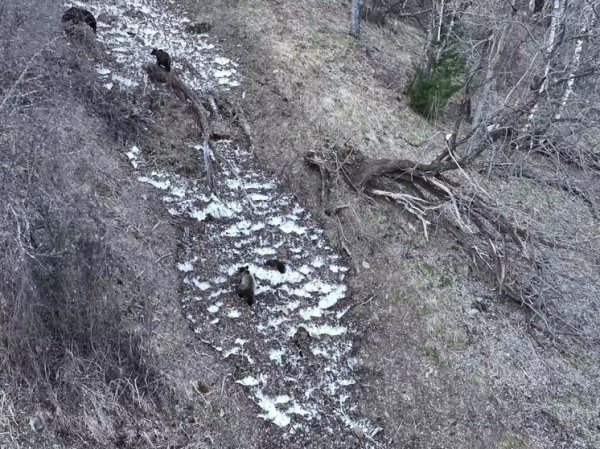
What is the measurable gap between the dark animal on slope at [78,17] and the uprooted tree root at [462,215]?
3779 millimetres

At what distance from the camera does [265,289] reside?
5.79 metres

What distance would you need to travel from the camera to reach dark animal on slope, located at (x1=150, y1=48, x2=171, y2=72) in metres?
7.33

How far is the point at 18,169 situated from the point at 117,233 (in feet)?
3.75

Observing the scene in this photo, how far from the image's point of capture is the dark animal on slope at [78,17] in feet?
23.6

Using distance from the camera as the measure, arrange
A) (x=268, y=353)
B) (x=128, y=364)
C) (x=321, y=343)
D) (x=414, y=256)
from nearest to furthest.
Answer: (x=128, y=364)
(x=268, y=353)
(x=321, y=343)
(x=414, y=256)

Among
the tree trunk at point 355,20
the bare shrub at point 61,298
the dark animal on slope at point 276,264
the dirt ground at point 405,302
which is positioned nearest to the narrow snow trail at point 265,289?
the dark animal on slope at point 276,264

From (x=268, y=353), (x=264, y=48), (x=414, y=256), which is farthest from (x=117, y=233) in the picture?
(x=264, y=48)

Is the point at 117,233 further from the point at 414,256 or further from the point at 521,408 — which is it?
the point at 521,408

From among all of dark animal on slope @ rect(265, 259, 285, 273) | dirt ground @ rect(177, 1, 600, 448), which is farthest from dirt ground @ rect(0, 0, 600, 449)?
dark animal on slope @ rect(265, 259, 285, 273)

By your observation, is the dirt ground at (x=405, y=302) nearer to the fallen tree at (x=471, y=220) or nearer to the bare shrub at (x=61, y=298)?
the fallen tree at (x=471, y=220)

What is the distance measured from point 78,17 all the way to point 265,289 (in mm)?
4911

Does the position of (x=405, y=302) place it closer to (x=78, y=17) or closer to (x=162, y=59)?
(x=162, y=59)

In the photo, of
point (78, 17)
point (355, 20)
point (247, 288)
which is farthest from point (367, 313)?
point (355, 20)

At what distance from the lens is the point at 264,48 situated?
337 inches
